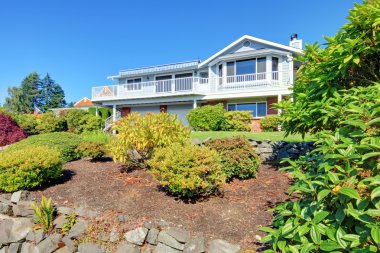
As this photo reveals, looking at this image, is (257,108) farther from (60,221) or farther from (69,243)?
(69,243)

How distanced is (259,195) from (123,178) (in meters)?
3.23

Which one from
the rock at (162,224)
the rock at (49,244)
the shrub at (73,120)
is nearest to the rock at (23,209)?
the rock at (49,244)

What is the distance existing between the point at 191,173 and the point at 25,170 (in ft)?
12.4

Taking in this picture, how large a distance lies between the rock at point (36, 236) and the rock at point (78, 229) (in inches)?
21.5

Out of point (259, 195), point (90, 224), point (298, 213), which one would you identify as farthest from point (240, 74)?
point (298, 213)

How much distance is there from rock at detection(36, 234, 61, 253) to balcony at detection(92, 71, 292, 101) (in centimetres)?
1583

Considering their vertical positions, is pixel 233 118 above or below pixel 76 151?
above

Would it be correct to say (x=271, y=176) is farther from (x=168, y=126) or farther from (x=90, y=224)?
(x=90, y=224)

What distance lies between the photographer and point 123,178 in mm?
6633

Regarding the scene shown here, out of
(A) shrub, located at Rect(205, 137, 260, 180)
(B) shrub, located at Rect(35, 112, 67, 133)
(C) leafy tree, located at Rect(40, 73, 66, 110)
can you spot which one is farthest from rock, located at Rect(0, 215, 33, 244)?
(C) leafy tree, located at Rect(40, 73, 66, 110)

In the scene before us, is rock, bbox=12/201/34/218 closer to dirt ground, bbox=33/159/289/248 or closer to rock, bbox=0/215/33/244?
rock, bbox=0/215/33/244

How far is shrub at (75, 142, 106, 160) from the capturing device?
26.4 feet

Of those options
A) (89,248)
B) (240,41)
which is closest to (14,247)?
(89,248)

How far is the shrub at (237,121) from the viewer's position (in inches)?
651
